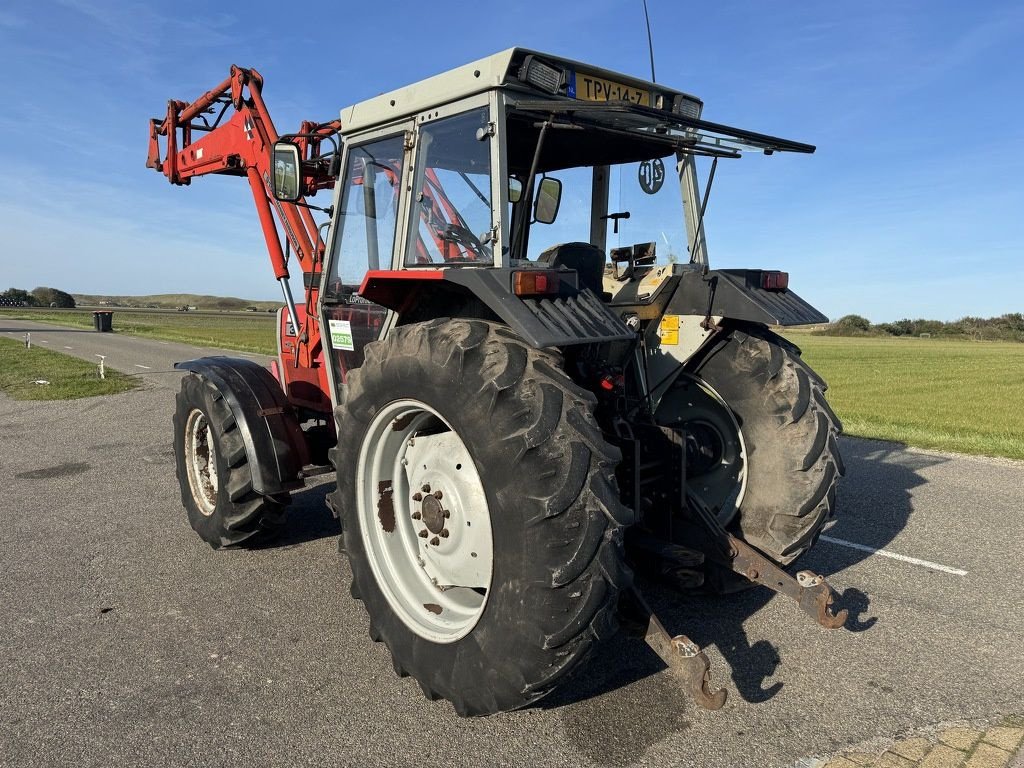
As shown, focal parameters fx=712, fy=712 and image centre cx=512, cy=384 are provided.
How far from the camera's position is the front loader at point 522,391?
8.55 ft

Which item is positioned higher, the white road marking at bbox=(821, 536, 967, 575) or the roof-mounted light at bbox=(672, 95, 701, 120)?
the roof-mounted light at bbox=(672, 95, 701, 120)

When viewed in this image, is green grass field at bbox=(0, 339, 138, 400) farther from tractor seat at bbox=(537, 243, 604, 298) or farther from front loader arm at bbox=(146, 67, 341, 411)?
tractor seat at bbox=(537, 243, 604, 298)

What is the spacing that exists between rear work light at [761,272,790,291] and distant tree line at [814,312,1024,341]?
62.6m

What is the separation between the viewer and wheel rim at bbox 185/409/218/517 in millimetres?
5219

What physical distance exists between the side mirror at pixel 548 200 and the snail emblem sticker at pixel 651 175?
0.52 meters

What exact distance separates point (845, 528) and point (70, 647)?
17.3 ft

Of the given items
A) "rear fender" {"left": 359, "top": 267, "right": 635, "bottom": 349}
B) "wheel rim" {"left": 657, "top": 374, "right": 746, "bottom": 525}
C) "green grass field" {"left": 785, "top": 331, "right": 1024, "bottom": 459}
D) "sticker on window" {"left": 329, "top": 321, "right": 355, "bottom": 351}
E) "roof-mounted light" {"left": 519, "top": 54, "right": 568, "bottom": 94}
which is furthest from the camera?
"green grass field" {"left": 785, "top": 331, "right": 1024, "bottom": 459}

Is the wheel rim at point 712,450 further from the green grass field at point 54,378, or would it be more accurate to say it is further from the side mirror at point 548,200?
the green grass field at point 54,378

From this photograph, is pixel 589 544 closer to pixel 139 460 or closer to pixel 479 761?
pixel 479 761

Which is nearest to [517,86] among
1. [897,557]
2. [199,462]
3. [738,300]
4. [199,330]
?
[738,300]

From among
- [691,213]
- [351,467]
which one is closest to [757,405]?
[691,213]

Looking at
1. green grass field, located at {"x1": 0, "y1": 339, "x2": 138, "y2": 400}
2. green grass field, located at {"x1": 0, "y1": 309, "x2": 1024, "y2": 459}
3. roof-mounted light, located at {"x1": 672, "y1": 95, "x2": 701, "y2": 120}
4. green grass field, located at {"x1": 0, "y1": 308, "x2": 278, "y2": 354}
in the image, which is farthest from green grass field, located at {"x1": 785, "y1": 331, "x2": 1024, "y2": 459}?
green grass field, located at {"x1": 0, "y1": 339, "x2": 138, "y2": 400}

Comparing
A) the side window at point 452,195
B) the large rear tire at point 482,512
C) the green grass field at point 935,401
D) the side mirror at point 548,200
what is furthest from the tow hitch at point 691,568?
the green grass field at point 935,401

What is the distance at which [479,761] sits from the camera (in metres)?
2.75
